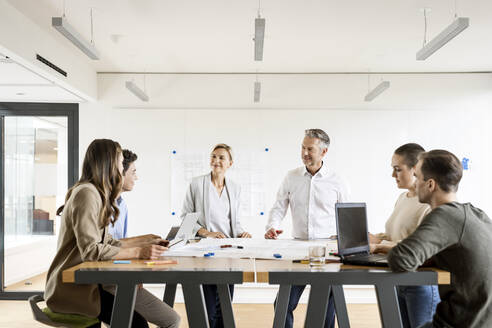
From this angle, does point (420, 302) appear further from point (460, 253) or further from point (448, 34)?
point (448, 34)

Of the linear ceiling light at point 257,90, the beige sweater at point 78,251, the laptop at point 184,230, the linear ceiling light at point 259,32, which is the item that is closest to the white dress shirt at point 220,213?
the laptop at point 184,230

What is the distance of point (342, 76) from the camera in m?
5.80

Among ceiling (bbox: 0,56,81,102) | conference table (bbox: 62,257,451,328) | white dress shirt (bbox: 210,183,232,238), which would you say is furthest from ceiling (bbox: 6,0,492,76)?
conference table (bbox: 62,257,451,328)

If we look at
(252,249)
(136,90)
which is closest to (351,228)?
(252,249)

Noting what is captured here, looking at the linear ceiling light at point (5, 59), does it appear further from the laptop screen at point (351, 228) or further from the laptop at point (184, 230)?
Answer: the laptop screen at point (351, 228)

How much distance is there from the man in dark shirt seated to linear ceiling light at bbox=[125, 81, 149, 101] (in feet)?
11.7

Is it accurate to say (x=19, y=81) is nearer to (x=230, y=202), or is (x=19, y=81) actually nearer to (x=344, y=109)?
(x=230, y=202)

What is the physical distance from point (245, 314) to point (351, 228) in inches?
122

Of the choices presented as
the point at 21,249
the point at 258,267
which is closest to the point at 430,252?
the point at 258,267

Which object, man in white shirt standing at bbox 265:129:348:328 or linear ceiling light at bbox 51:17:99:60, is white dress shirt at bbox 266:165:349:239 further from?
linear ceiling light at bbox 51:17:99:60

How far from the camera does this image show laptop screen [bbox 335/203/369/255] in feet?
7.36

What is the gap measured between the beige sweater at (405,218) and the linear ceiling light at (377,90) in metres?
2.35

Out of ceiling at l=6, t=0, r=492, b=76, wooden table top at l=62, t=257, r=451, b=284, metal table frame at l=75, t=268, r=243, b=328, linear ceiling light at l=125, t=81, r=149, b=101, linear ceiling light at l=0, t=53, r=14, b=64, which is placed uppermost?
ceiling at l=6, t=0, r=492, b=76

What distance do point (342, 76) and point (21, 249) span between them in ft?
14.3
